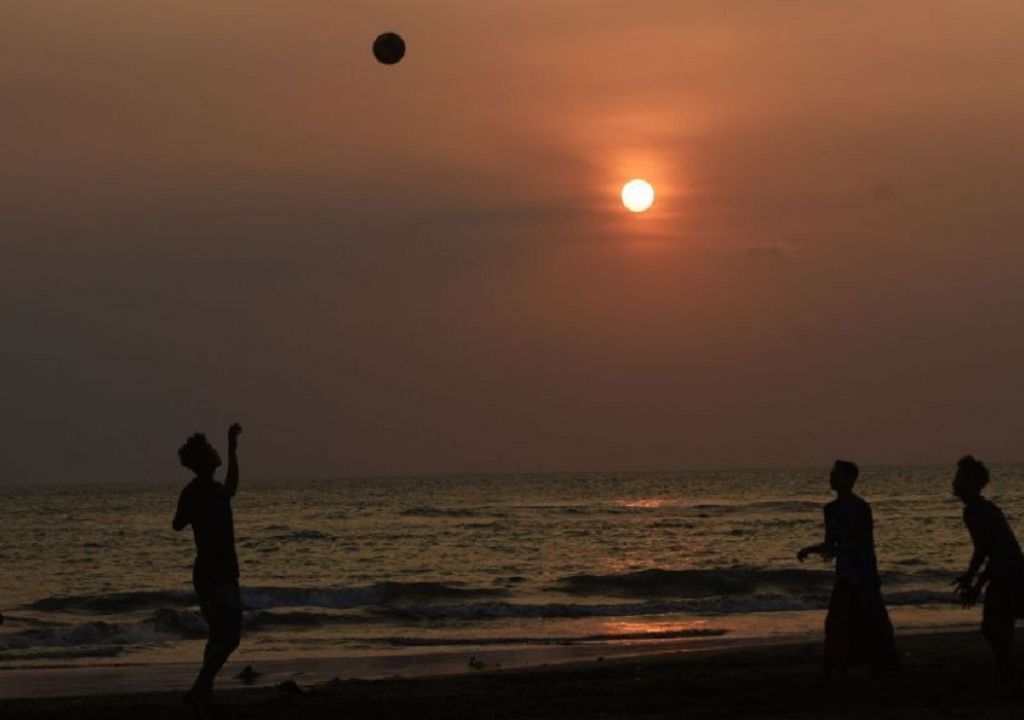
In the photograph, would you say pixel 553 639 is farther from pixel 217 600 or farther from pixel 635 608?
pixel 217 600

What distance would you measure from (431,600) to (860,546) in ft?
80.2

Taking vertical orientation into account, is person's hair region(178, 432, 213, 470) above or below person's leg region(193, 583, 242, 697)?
above

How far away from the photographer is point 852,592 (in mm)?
12516

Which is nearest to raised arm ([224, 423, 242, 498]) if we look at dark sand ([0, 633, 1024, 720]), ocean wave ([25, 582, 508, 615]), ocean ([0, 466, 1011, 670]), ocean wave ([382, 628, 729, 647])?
dark sand ([0, 633, 1024, 720])

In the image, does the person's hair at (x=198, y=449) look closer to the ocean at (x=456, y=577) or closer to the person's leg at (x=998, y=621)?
the person's leg at (x=998, y=621)

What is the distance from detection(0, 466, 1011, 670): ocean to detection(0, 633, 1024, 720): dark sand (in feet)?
20.8

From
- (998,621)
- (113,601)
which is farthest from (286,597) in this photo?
(998,621)

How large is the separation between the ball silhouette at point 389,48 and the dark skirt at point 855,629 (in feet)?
35.1

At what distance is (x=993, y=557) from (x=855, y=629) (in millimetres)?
1462

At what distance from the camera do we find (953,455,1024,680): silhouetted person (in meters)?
11.5

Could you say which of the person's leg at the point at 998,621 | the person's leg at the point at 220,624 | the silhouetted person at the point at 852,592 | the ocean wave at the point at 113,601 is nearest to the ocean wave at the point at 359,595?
the ocean wave at the point at 113,601

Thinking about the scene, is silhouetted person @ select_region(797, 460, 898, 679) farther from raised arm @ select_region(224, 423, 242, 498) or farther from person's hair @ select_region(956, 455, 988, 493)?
raised arm @ select_region(224, 423, 242, 498)

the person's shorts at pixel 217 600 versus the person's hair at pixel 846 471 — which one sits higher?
the person's hair at pixel 846 471

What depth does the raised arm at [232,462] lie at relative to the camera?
10.6m
